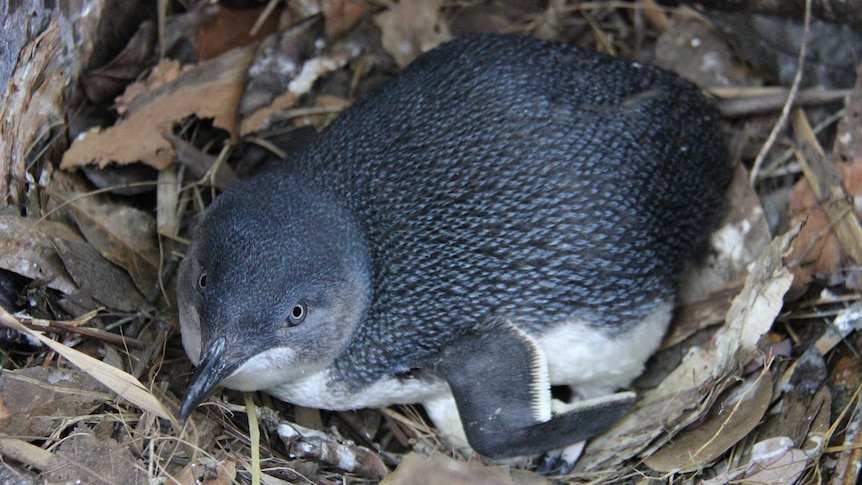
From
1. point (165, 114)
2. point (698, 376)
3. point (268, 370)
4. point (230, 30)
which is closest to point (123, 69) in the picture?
point (165, 114)

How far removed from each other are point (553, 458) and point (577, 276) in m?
0.88

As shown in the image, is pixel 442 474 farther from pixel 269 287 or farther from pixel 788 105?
pixel 788 105

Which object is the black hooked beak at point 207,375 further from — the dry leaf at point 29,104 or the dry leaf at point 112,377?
the dry leaf at point 29,104

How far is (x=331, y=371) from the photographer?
385cm

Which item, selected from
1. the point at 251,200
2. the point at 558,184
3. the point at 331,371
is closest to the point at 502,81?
the point at 558,184

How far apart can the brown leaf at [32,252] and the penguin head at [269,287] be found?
48 cm

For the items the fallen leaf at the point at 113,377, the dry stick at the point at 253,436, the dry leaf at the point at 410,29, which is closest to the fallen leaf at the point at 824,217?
the dry leaf at the point at 410,29

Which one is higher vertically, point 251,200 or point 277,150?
point 251,200

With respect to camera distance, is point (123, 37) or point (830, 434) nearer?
point (830, 434)

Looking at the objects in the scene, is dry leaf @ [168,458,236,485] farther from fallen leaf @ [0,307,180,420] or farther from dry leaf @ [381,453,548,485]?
dry leaf @ [381,453,548,485]

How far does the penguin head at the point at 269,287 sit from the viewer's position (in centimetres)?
345

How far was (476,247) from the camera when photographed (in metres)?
3.71

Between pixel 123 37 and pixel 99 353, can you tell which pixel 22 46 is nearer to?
pixel 123 37

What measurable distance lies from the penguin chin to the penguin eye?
4.5 inches
